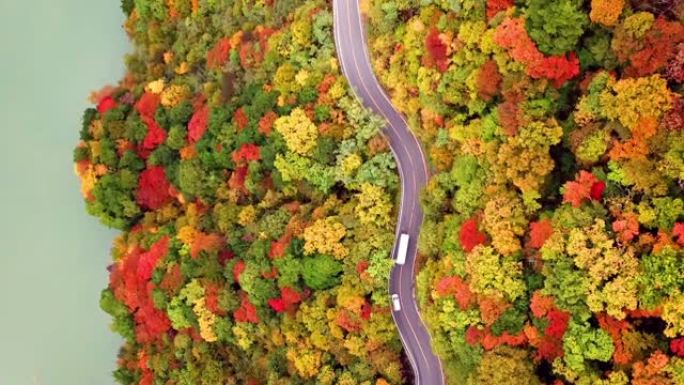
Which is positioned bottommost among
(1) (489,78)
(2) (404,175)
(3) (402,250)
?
(3) (402,250)

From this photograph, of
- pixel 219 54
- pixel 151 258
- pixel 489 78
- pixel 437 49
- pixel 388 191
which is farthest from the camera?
pixel 151 258

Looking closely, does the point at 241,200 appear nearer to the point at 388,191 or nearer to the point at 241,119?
the point at 241,119

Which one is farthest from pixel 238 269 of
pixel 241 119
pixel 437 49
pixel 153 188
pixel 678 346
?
pixel 678 346

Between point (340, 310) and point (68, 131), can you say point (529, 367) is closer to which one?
point (340, 310)

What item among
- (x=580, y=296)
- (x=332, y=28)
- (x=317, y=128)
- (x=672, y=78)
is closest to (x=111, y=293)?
(x=317, y=128)

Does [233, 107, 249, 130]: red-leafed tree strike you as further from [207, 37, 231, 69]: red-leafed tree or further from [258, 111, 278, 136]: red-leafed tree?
[207, 37, 231, 69]: red-leafed tree

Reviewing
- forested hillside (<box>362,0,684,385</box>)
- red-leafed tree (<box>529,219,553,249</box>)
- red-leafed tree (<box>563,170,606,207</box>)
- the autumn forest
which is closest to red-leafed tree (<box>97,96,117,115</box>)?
the autumn forest

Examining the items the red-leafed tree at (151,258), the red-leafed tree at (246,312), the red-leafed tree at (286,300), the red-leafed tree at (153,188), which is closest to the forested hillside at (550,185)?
the red-leafed tree at (286,300)
